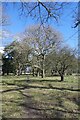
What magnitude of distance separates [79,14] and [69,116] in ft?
14.9

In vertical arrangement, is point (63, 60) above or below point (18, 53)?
below

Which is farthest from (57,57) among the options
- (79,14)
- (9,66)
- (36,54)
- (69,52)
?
(79,14)

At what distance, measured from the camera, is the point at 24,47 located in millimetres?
38219

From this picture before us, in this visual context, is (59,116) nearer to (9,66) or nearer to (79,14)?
(79,14)

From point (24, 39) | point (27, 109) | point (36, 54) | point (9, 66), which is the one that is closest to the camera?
point (27, 109)

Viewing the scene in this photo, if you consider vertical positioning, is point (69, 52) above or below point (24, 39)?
below

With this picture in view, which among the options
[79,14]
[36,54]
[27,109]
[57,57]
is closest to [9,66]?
[36,54]

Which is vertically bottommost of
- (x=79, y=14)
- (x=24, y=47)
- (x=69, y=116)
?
(x=69, y=116)

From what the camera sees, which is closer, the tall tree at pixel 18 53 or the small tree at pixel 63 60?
the small tree at pixel 63 60

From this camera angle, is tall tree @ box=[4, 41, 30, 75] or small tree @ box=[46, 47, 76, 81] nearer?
small tree @ box=[46, 47, 76, 81]

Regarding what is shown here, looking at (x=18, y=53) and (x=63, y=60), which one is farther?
(x=18, y=53)

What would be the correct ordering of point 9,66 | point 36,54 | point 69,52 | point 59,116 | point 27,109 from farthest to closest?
point 9,66, point 36,54, point 69,52, point 27,109, point 59,116

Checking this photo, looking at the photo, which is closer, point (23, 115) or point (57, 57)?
point (23, 115)

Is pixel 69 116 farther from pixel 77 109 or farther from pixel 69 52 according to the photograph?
pixel 69 52
